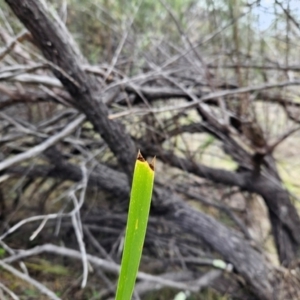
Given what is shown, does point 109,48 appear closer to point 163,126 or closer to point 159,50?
point 159,50

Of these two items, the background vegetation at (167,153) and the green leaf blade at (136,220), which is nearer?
the green leaf blade at (136,220)

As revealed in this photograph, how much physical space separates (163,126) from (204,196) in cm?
50

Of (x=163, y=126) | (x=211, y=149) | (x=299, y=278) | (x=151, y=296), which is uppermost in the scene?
(x=163, y=126)

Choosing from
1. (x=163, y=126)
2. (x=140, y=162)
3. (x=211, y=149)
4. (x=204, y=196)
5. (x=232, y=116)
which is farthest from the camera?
Result: (x=211, y=149)

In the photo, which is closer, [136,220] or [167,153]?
[136,220]

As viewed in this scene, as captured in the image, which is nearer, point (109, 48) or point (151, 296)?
point (151, 296)

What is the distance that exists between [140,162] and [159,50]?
2139 millimetres

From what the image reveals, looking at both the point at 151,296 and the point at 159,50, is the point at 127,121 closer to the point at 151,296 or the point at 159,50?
the point at 159,50

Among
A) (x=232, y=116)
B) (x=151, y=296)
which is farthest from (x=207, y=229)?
(x=232, y=116)

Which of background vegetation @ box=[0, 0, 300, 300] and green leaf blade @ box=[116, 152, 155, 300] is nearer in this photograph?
green leaf blade @ box=[116, 152, 155, 300]

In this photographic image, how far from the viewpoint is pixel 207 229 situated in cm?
191

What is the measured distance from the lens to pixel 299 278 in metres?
1.60

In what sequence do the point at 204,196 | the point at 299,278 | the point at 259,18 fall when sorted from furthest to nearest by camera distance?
the point at 204,196 → the point at 299,278 → the point at 259,18

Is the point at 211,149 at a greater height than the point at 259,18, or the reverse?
the point at 259,18
